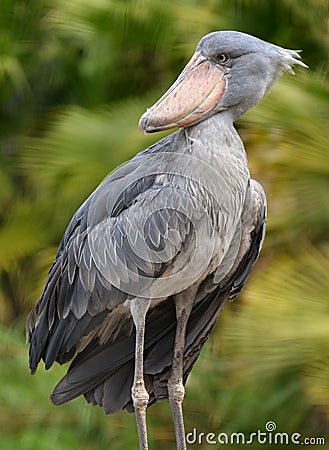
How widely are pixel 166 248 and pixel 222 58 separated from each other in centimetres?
49

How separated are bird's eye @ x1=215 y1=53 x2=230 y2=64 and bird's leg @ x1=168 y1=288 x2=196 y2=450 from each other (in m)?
0.59

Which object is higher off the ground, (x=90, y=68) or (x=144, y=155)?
(x=144, y=155)

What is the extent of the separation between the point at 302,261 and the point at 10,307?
3.02 metres

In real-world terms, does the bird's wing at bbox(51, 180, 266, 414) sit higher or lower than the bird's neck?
lower

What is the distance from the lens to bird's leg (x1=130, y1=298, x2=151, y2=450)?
2.46 m

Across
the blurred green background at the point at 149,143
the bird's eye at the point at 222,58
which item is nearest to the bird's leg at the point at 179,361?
the bird's eye at the point at 222,58

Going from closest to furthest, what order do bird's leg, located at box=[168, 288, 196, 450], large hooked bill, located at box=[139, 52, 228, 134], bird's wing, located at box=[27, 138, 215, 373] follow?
large hooked bill, located at box=[139, 52, 228, 134] → bird's wing, located at box=[27, 138, 215, 373] → bird's leg, located at box=[168, 288, 196, 450]

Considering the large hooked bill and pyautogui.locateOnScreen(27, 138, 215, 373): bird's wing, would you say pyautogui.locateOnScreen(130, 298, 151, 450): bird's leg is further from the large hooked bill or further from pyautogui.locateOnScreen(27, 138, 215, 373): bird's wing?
the large hooked bill

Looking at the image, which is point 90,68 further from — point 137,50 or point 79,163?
point 79,163

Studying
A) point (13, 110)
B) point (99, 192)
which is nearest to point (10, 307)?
point (13, 110)

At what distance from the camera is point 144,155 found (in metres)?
2.55

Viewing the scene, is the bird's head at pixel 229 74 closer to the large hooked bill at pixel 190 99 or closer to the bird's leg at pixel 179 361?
the large hooked bill at pixel 190 99

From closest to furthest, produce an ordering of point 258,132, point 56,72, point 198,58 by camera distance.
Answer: point 198,58 < point 258,132 < point 56,72

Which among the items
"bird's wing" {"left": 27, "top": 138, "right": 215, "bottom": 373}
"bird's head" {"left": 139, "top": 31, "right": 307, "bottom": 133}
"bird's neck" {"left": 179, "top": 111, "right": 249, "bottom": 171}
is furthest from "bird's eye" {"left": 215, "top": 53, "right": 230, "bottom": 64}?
"bird's wing" {"left": 27, "top": 138, "right": 215, "bottom": 373}
